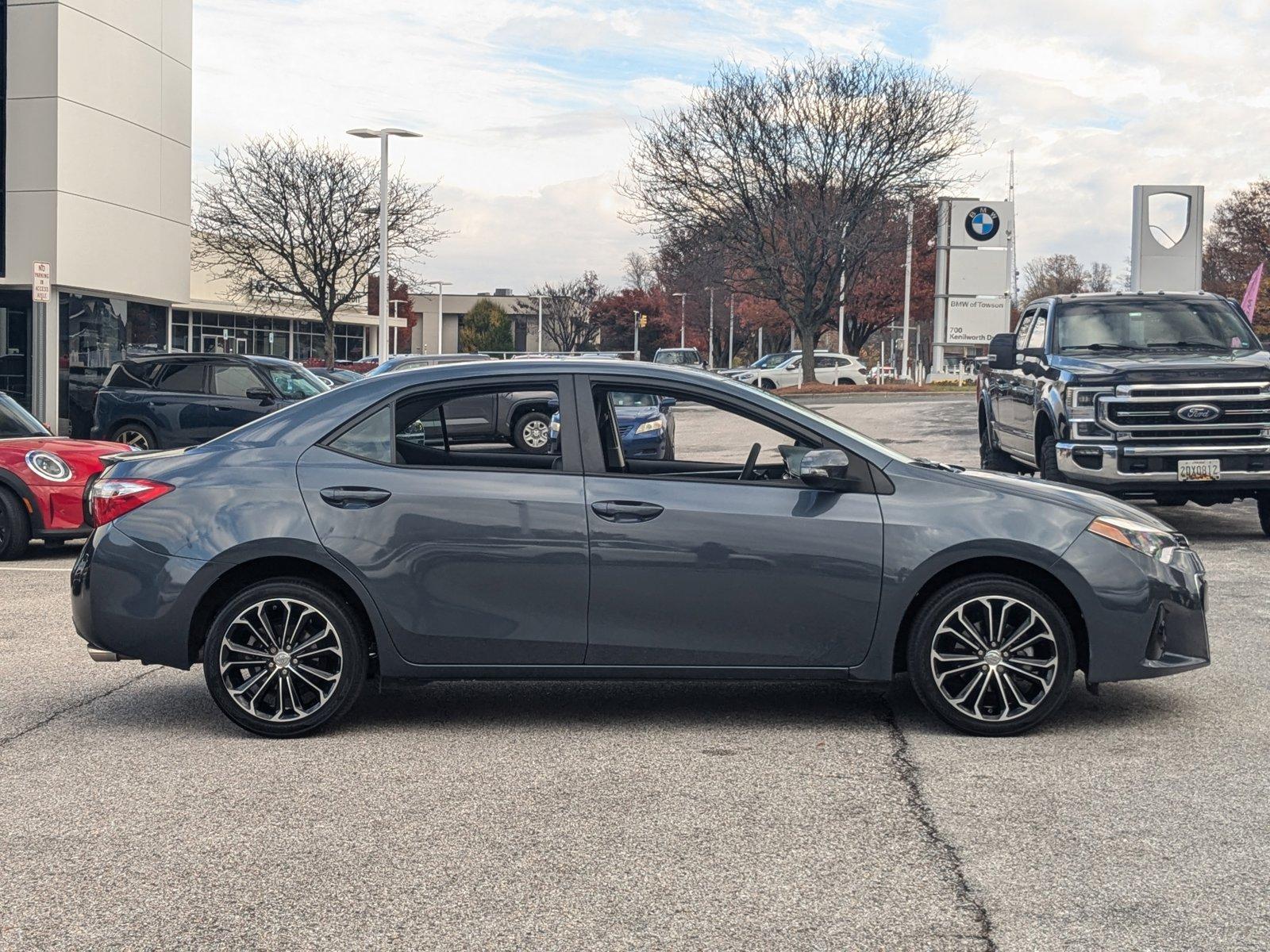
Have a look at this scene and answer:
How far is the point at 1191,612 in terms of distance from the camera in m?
6.18

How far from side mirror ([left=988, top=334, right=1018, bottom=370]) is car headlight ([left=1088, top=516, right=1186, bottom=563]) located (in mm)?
7853

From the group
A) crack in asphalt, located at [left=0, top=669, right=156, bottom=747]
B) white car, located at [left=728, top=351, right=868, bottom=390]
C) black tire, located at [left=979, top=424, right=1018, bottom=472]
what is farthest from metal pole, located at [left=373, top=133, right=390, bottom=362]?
crack in asphalt, located at [left=0, top=669, right=156, bottom=747]

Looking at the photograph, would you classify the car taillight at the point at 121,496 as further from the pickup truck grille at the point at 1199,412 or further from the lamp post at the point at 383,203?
the lamp post at the point at 383,203

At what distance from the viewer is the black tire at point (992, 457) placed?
1640cm

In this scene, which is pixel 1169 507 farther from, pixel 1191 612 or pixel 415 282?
pixel 415 282

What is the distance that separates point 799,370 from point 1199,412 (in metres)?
38.1

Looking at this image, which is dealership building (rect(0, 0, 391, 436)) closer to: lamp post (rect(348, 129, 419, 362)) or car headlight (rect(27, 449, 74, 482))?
lamp post (rect(348, 129, 419, 362))

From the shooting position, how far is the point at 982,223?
44062mm

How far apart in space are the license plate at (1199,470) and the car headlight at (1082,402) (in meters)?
0.84

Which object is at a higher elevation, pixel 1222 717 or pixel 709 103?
pixel 709 103

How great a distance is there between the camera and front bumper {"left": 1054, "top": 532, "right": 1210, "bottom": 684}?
5996 millimetres

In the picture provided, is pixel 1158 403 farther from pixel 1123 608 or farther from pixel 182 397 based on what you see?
pixel 182 397

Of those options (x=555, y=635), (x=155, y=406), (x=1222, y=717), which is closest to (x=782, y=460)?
(x=555, y=635)

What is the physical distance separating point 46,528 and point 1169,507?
11.5 m
